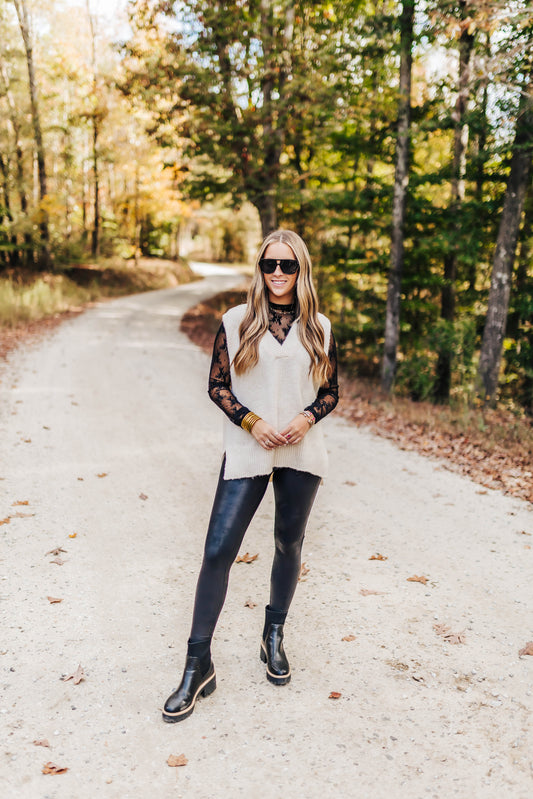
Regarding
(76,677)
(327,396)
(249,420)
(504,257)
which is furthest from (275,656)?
(504,257)

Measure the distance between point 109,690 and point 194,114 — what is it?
14.1m

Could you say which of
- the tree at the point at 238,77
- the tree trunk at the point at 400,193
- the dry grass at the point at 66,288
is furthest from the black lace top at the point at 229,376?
the tree at the point at 238,77

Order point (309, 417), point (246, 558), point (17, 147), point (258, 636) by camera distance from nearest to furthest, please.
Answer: point (309, 417) < point (258, 636) < point (246, 558) < point (17, 147)

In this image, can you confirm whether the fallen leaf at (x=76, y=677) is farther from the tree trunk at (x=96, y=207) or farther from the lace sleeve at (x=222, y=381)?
the tree trunk at (x=96, y=207)

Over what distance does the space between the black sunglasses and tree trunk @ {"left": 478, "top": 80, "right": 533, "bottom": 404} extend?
8.22 m

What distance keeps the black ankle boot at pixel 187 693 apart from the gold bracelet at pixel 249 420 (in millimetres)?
1201

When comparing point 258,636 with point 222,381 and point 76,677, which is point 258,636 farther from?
point 222,381

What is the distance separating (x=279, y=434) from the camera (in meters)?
2.86

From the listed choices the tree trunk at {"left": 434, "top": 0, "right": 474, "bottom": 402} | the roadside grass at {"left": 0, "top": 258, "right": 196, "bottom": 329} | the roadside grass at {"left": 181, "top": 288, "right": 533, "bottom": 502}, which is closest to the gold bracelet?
the roadside grass at {"left": 181, "top": 288, "right": 533, "bottom": 502}

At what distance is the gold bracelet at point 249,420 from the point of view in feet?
9.48

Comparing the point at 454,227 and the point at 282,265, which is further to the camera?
the point at 454,227

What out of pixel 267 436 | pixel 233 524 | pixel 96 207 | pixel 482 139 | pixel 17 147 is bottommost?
pixel 233 524

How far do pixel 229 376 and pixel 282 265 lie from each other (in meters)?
0.65

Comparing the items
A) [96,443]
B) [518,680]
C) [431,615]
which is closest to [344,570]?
[431,615]
